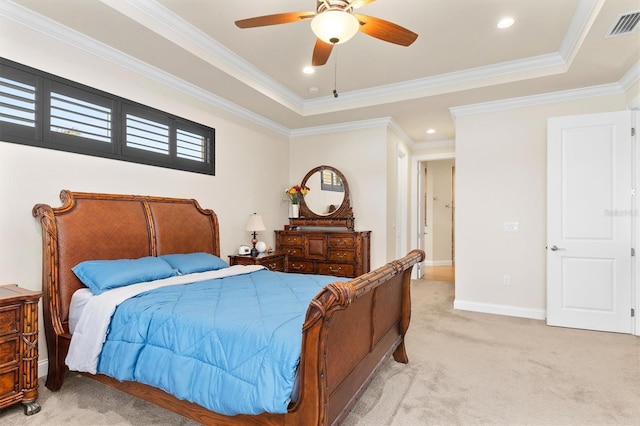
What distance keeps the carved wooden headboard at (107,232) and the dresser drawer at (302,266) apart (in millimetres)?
1458

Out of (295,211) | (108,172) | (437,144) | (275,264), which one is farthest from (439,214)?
(108,172)

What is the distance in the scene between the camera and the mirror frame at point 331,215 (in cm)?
512

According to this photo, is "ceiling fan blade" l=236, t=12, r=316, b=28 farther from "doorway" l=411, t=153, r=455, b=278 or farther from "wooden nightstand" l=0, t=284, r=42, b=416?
"doorway" l=411, t=153, r=455, b=278

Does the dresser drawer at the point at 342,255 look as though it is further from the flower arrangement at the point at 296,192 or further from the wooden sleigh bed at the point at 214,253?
the wooden sleigh bed at the point at 214,253

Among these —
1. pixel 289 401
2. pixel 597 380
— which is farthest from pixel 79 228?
pixel 597 380

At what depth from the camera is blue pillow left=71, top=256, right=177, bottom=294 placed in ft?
8.00

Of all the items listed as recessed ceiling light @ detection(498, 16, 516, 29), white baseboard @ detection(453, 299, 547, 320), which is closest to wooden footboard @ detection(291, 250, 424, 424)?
white baseboard @ detection(453, 299, 547, 320)

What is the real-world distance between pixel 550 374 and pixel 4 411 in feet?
12.5

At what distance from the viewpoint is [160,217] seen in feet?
10.9

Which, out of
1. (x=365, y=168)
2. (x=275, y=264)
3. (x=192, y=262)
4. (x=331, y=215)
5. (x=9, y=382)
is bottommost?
(x=9, y=382)

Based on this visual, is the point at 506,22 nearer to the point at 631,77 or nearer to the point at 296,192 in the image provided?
the point at 631,77

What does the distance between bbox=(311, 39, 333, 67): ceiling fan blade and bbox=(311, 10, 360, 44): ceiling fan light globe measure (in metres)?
0.32

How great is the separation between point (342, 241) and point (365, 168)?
1190 millimetres

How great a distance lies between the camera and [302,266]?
501 cm
